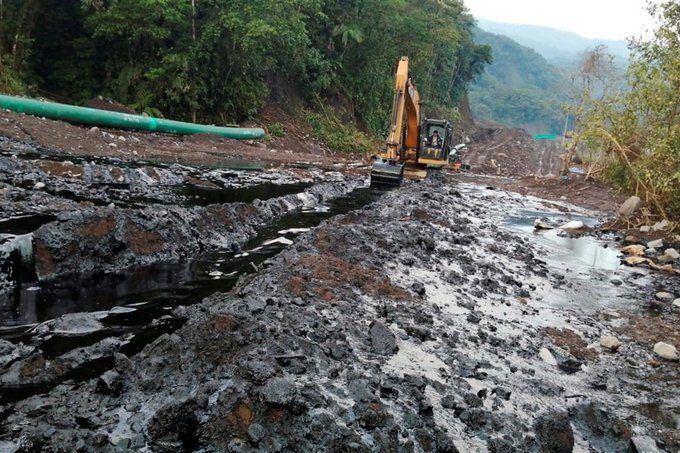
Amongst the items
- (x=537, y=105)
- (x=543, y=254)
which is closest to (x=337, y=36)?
(x=543, y=254)

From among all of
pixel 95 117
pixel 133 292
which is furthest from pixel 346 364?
pixel 95 117

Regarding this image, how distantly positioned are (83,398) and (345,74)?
36.1m

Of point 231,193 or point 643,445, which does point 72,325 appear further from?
point 231,193

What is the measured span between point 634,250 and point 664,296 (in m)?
3.68

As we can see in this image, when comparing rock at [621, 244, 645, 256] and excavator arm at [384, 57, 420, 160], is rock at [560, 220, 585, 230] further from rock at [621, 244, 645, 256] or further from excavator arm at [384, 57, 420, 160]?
excavator arm at [384, 57, 420, 160]

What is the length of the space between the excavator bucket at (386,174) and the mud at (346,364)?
7.53m

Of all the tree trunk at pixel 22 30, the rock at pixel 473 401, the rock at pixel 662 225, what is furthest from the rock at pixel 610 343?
the tree trunk at pixel 22 30

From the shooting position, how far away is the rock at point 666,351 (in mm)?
5848

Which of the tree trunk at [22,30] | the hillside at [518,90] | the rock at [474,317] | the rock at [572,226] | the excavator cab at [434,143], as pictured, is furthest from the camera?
the hillside at [518,90]

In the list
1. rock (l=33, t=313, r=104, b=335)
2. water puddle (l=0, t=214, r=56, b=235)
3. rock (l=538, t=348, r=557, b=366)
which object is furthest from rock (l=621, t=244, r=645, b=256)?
water puddle (l=0, t=214, r=56, b=235)

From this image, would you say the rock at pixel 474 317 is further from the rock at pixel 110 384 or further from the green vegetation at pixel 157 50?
the green vegetation at pixel 157 50

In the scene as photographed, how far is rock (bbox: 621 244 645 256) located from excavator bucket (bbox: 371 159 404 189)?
266 inches

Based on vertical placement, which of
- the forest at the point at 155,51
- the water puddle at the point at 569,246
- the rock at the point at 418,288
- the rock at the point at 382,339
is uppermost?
the forest at the point at 155,51

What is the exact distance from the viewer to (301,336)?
4625mm
